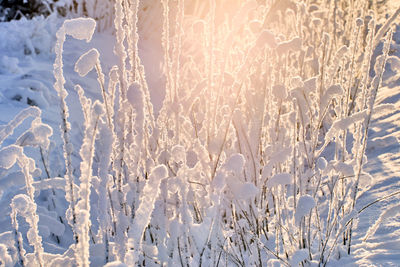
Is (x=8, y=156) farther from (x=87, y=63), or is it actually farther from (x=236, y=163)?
(x=236, y=163)

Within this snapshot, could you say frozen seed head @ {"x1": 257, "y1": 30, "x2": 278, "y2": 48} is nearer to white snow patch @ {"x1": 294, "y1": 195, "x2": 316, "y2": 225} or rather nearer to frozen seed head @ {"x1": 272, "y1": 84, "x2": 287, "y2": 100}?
frozen seed head @ {"x1": 272, "y1": 84, "x2": 287, "y2": 100}

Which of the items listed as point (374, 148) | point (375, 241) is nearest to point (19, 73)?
point (374, 148)

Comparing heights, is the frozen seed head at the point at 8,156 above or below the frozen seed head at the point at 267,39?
below

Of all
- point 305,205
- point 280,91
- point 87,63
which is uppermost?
point 87,63

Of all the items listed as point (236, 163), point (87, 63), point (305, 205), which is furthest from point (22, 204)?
point (305, 205)

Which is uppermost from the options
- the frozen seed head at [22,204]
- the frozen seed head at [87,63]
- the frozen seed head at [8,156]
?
the frozen seed head at [87,63]

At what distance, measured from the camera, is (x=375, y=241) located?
3.60 feet

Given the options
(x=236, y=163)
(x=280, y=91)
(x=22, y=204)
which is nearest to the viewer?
(x=22, y=204)

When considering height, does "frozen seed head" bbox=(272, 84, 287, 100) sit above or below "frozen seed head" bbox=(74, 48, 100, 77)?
below

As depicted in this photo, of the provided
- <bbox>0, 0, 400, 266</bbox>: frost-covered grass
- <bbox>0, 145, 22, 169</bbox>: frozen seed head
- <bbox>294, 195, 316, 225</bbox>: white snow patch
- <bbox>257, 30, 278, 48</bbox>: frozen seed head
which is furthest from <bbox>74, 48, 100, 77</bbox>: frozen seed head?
<bbox>294, 195, 316, 225</bbox>: white snow patch

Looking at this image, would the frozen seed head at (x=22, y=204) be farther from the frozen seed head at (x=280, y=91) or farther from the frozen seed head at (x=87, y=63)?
the frozen seed head at (x=280, y=91)

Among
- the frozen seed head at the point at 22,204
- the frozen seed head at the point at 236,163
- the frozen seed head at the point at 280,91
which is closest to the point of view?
the frozen seed head at the point at 22,204

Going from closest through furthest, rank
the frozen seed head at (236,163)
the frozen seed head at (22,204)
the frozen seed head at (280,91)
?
the frozen seed head at (22,204), the frozen seed head at (236,163), the frozen seed head at (280,91)

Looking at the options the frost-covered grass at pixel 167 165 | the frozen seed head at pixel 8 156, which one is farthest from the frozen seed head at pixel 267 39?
the frozen seed head at pixel 8 156
